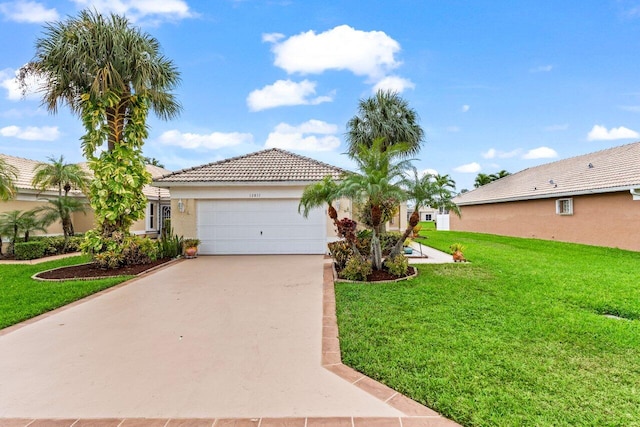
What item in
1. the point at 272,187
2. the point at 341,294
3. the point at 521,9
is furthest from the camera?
the point at 272,187

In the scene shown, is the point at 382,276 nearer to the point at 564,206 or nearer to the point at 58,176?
the point at 564,206

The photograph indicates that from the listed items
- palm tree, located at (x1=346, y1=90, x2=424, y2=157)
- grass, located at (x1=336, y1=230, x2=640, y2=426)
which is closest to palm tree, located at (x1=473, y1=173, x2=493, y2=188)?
palm tree, located at (x1=346, y1=90, x2=424, y2=157)

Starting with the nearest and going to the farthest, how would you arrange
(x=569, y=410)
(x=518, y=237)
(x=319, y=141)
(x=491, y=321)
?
(x=569, y=410)
(x=491, y=321)
(x=518, y=237)
(x=319, y=141)

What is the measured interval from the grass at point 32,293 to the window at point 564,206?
20997mm

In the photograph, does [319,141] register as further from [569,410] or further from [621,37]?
[569,410]

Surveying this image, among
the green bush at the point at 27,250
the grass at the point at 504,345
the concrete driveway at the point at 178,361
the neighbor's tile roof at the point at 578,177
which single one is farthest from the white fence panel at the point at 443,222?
the green bush at the point at 27,250

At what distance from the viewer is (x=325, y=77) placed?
17531mm

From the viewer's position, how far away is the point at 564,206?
1750cm

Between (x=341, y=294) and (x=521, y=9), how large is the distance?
1365cm

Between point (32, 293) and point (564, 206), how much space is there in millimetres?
23261

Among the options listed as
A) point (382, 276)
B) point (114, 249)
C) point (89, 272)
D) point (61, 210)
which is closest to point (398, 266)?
point (382, 276)

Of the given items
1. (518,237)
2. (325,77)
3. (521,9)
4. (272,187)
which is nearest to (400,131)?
(325,77)

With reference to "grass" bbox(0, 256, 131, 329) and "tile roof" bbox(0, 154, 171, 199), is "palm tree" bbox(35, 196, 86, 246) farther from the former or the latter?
"grass" bbox(0, 256, 131, 329)

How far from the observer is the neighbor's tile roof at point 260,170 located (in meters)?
13.3
